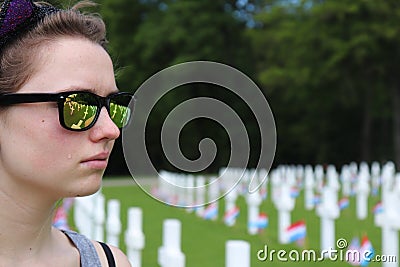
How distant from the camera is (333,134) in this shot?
30797 mm

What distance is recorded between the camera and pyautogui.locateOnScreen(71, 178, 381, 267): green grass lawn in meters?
5.97

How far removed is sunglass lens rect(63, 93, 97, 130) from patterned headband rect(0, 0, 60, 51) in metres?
0.20

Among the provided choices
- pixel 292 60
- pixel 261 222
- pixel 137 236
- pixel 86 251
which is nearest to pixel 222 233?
pixel 261 222

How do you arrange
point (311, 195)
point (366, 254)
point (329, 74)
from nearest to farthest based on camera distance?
point (366, 254) → point (311, 195) → point (329, 74)

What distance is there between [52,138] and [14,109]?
0.34ft

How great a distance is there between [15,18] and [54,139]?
0.92 ft

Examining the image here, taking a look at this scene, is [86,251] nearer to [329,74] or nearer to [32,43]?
[32,43]

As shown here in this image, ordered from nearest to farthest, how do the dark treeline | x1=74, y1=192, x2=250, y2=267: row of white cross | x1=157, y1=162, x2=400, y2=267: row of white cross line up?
x1=74, y1=192, x2=250, y2=267: row of white cross, x1=157, y1=162, x2=400, y2=267: row of white cross, the dark treeline

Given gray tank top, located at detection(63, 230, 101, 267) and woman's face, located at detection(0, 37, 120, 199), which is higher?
woman's face, located at detection(0, 37, 120, 199)

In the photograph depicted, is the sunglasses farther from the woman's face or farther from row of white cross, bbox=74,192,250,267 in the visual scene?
row of white cross, bbox=74,192,250,267

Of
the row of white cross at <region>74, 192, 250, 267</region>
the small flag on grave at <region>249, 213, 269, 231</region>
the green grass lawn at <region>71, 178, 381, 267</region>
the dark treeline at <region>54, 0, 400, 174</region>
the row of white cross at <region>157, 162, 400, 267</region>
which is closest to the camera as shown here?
the row of white cross at <region>74, 192, 250, 267</region>

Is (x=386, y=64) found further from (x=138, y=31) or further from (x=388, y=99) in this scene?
(x=138, y=31)

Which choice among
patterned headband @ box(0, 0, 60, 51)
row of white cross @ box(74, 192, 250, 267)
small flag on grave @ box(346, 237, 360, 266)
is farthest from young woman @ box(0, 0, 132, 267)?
small flag on grave @ box(346, 237, 360, 266)

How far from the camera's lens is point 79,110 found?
126cm
